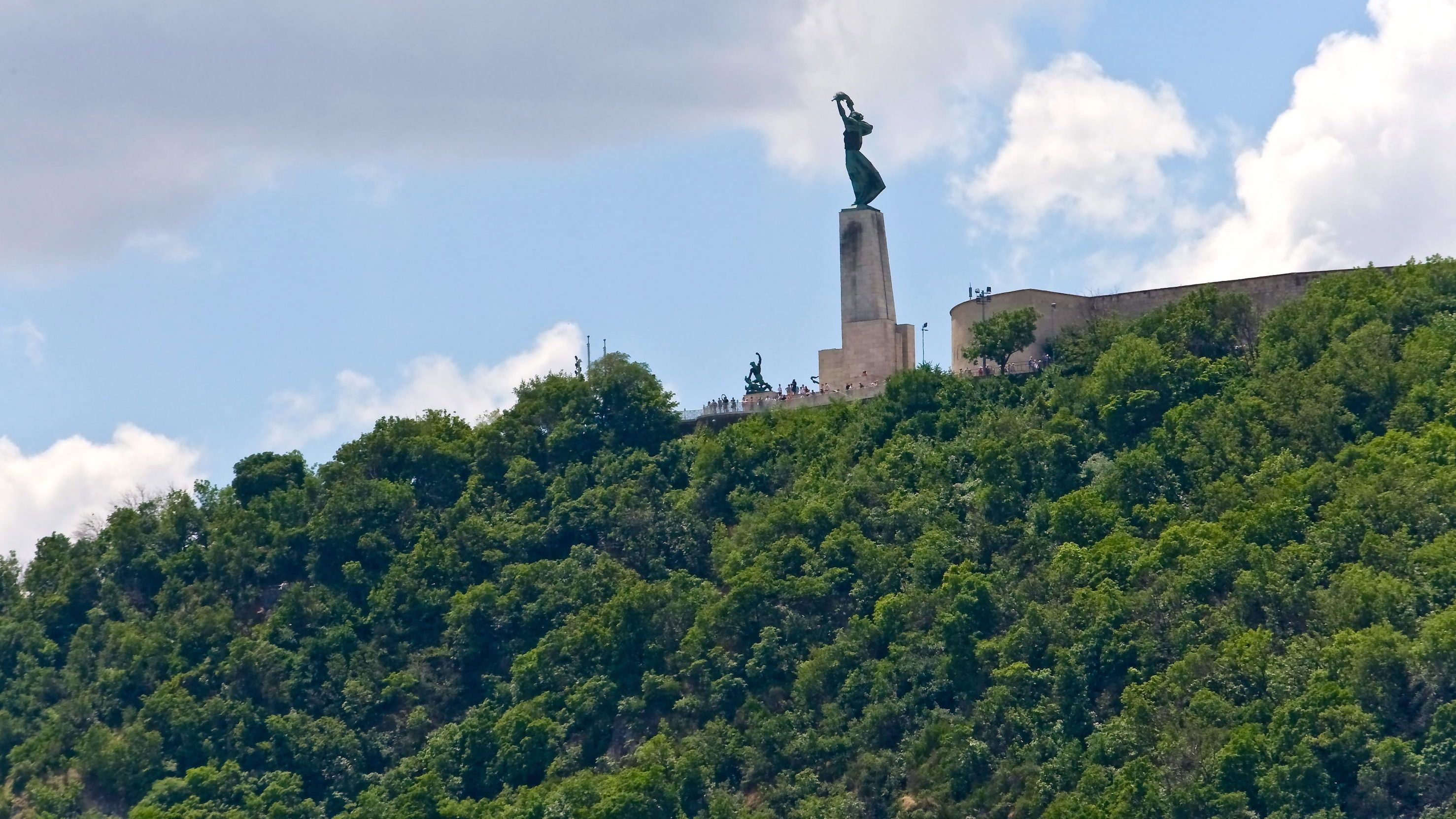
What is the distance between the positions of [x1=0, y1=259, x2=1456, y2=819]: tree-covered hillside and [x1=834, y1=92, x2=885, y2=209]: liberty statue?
20.9 ft

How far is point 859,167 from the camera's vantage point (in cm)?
7900

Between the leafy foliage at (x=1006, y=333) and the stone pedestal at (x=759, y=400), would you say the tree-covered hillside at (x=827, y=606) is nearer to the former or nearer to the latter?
the leafy foliage at (x=1006, y=333)

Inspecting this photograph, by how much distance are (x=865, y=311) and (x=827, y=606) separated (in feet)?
36.7

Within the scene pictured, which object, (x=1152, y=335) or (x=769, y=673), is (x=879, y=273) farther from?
(x=769, y=673)

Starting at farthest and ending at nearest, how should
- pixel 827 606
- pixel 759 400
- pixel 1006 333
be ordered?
pixel 759 400, pixel 1006 333, pixel 827 606

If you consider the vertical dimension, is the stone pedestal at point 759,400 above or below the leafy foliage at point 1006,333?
below

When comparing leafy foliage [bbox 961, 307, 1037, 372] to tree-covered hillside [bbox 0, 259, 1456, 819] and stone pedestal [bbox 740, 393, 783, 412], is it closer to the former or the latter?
tree-covered hillside [bbox 0, 259, 1456, 819]

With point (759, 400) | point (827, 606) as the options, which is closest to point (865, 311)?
point (759, 400)

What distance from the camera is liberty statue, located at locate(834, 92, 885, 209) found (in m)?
79.0

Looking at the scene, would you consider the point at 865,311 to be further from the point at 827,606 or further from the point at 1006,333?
the point at 827,606

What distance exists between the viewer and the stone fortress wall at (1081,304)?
73.2m

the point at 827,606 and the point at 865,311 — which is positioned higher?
the point at 865,311

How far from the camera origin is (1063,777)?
62.1 metres

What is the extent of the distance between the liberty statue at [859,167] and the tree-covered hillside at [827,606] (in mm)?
6358
